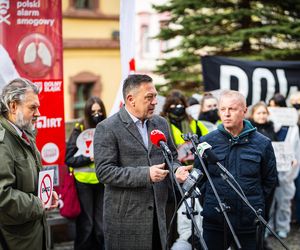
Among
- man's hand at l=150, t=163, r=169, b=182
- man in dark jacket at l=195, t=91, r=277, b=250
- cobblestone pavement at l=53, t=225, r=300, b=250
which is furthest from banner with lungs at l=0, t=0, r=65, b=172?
man's hand at l=150, t=163, r=169, b=182

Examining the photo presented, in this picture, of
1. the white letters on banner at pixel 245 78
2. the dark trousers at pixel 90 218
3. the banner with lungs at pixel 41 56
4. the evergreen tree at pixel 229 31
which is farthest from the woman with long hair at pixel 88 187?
the evergreen tree at pixel 229 31

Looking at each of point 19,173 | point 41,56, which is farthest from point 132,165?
point 41,56

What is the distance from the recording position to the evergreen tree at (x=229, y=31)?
1593cm

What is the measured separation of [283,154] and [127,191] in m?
4.27

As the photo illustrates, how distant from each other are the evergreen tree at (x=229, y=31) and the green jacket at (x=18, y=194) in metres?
11.4

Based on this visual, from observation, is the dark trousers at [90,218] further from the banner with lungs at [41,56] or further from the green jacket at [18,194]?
the green jacket at [18,194]

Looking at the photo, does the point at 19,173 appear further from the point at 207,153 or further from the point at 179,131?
the point at 179,131

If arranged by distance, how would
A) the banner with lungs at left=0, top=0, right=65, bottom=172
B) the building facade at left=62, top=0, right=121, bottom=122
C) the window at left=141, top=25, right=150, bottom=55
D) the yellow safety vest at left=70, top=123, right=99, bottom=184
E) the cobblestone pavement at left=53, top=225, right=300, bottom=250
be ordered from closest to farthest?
1. the banner with lungs at left=0, top=0, right=65, bottom=172
2. the yellow safety vest at left=70, top=123, right=99, bottom=184
3. the cobblestone pavement at left=53, top=225, right=300, bottom=250
4. the building facade at left=62, top=0, right=121, bottom=122
5. the window at left=141, top=25, right=150, bottom=55

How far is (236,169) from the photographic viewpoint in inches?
225

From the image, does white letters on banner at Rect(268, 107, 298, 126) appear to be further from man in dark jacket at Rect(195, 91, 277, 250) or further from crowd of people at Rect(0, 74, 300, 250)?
man in dark jacket at Rect(195, 91, 277, 250)

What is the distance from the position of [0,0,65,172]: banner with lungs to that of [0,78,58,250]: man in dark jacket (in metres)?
2.38

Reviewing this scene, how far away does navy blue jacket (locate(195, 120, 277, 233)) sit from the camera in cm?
572

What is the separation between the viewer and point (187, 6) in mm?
16328

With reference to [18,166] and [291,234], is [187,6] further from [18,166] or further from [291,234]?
[18,166]
